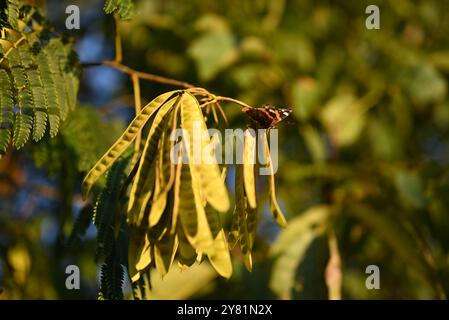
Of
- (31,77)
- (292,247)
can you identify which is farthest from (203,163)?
Result: (292,247)

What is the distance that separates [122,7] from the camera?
1076 millimetres

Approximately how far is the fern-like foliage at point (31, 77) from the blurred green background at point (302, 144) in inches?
6.9

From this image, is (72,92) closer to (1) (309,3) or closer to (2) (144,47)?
(2) (144,47)

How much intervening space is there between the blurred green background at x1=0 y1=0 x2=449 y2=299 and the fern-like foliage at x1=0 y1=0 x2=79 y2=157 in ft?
0.58

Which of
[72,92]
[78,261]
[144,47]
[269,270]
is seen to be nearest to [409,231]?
[269,270]

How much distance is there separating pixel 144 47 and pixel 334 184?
3.41 feet

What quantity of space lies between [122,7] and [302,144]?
1857 millimetres

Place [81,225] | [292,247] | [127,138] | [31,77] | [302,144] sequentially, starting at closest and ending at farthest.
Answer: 1. [127,138]
2. [31,77]
3. [81,225]
4. [292,247]
5. [302,144]

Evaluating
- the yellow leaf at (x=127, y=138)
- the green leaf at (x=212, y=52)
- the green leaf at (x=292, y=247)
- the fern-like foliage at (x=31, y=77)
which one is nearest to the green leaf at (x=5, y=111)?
the fern-like foliage at (x=31, y=77)

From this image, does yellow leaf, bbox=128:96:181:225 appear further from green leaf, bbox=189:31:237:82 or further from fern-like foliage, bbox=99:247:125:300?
green leaf, bbox=189:31:237:82

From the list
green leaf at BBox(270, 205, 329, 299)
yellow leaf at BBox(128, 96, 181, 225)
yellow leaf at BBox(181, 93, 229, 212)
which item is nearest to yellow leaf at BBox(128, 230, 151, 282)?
yellow leaf at BBox(128, 96, 181, 225)

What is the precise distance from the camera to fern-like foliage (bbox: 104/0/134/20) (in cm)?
105

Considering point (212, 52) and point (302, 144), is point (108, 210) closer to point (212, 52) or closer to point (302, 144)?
point (212, 52)

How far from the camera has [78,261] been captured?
7.36 feet
